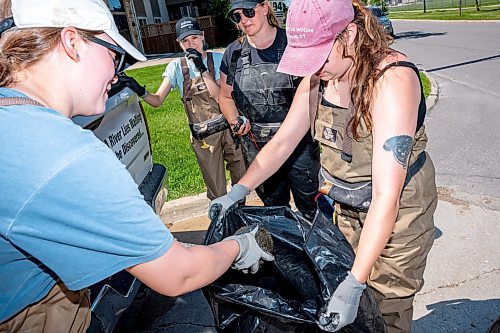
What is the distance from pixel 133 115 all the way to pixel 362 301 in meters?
2.09

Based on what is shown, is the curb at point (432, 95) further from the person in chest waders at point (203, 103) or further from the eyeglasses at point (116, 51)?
the eyeglasses at point (116, 51)

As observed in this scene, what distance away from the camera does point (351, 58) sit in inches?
68.8

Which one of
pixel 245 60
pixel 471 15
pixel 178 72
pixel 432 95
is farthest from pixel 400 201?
pixel 471 15

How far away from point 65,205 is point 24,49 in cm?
48

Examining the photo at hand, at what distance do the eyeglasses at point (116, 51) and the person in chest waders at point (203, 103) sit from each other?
7.84 ft

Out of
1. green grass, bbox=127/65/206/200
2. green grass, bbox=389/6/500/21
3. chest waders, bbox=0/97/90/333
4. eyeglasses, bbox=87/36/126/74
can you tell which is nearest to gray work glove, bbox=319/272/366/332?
chest waders, bbox=0/97/90/333

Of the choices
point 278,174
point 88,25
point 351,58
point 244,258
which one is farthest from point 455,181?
point 88,25

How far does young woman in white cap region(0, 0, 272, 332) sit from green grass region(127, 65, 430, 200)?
12.1 ft

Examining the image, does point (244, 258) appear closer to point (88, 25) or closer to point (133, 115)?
point (88, 25)

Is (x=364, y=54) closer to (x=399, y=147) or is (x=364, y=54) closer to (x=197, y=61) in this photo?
(x=399, y=147)

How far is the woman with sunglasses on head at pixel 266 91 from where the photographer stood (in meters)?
3.19

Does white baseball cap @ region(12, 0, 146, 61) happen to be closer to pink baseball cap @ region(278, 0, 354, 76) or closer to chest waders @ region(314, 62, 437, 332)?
pink baseball cap @ region(278, 0, 354, 76)

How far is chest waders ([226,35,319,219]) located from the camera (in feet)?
10.4

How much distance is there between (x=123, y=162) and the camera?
2.72 m
